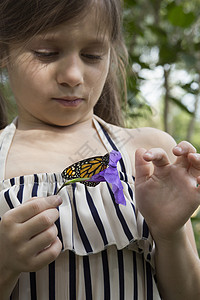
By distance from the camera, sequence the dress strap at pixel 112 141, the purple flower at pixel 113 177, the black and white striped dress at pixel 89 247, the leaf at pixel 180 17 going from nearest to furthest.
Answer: the purple flower at pixel 113 177, the black and white striped dress at pixel 89 247, the dress strap at pixel 112 141, the leaf at pixel 180 17

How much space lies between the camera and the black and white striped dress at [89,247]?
909mm

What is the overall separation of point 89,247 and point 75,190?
0.39 feet

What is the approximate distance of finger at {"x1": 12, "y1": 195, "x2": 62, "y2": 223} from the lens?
81 cm

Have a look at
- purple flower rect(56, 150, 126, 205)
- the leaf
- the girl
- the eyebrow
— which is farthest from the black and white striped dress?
the leaf

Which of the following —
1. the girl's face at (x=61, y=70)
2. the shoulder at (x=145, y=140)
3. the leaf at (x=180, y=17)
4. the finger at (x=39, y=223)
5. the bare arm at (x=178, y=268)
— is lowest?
the bare arm at (x=178, y=268)

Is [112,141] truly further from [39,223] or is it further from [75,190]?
[39,223]

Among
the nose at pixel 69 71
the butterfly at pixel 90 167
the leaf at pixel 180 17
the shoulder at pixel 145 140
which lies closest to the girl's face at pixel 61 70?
the nose at pixel 69 71

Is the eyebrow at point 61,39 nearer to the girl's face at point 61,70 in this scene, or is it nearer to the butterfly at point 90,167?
the girl's face at point 61,70

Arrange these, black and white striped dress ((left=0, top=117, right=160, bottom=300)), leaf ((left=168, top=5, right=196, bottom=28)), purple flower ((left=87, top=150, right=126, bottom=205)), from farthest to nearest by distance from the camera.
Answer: leaf ((left=168, top=5, right=196, bottom=28)) < black and white striped dress ((left=0, top=117, right=160, bottom=300)) < purple flower ((left=87, top=150, right=126, bottom=205))

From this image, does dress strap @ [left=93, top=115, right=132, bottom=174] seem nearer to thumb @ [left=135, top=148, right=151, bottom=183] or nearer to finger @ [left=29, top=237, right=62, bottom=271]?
thumb @ [left=135, top=148, right=151, bottom=183]

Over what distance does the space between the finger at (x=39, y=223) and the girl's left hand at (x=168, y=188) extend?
18 centimetres

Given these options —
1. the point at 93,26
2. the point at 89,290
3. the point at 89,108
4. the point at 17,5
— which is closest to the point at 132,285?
the point at 89,290

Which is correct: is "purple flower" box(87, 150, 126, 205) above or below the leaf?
below

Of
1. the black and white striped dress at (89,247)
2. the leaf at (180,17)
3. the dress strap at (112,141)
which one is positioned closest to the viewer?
the black and white striped dress at (89,247)
